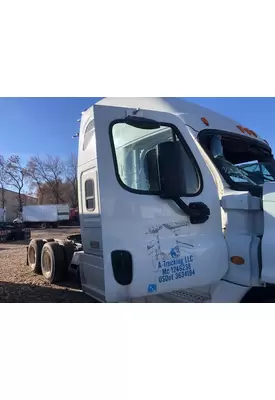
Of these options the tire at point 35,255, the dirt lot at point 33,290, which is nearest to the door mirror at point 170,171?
the dirt lot at point 33,290

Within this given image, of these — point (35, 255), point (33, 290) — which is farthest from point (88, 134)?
point (35, 255)

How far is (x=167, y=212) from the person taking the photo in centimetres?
245

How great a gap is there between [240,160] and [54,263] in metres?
3.11

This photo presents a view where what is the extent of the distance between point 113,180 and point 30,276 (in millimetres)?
3727

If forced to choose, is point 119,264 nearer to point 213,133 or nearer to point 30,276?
point 213,133

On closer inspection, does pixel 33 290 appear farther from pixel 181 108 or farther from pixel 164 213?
pixel 181 108

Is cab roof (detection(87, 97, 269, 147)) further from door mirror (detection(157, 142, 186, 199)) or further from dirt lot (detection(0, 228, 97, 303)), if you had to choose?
dirt lot (detection(0, 228, 97, 303))

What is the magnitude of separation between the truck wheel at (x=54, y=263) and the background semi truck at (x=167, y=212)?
6.08 ft

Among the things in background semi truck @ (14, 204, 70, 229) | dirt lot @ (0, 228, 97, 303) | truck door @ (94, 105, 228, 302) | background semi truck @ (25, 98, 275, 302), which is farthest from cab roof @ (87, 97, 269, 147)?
background semi truck @ (14, 204, 70, 229)

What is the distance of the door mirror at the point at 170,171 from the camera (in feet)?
7.61

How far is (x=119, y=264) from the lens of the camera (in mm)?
2287

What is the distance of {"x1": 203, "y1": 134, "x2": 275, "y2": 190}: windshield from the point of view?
291 centimetres

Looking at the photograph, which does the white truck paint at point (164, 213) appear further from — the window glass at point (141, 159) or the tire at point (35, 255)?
the tire at point (35, 255)

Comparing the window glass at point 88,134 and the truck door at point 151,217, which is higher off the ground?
the window glass at point 88,134
